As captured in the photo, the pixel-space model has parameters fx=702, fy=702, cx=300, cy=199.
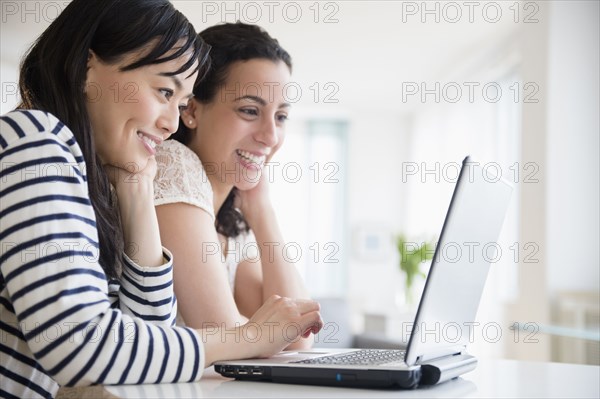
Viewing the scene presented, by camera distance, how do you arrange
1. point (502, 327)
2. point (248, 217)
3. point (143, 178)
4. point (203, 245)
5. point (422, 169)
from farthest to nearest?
point (422, 169) → point (502, 327) → point (248, 217) → point (203, 245) → point (143, 178)

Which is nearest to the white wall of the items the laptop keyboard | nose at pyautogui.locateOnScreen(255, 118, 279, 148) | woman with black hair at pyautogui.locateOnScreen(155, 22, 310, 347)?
woman with black hair at pyautogui.locateOnScreen(155, 22, 310, 347)

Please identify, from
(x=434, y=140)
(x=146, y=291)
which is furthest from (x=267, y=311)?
(x=434, y=140)

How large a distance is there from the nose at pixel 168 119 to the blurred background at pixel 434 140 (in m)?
0.62

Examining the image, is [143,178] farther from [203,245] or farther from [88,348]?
[88,348]

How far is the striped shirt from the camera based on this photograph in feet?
2.85

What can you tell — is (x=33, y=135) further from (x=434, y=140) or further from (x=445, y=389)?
(x=434, y=140)

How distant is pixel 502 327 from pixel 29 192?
5164 millimetres

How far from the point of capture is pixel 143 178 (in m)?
1.23

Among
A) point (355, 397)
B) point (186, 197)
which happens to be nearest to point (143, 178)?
point (186, 197)

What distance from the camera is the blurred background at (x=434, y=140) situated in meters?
3.93

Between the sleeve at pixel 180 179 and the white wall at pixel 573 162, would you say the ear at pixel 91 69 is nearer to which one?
the sleeve at pixel 180 179

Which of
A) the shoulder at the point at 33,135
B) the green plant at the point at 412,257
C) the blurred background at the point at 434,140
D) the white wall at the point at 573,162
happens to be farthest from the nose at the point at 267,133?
the green plant at the point at 412,257

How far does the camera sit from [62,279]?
0.87 m

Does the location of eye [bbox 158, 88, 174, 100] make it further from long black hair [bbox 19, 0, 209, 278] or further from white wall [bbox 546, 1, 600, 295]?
white wall [bbox 546, 1, 600, 295]
